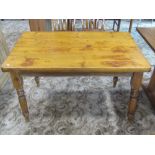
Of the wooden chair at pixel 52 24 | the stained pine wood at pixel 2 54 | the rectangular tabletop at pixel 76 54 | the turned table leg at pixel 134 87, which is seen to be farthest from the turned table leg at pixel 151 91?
the stained pine wood at pixel 2 54

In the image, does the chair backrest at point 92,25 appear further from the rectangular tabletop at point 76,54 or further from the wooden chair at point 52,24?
the rectangular tabletop at point 76,54

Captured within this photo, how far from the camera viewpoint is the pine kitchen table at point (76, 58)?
42.8 inches

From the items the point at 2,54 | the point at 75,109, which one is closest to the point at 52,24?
the point at 2,54

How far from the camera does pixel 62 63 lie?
1109mm

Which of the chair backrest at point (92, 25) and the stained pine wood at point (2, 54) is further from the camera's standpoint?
the chair backrest at point (92, 25)

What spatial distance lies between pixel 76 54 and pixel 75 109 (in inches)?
24.0

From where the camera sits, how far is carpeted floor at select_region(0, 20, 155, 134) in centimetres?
143

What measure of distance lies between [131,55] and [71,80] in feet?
3.11

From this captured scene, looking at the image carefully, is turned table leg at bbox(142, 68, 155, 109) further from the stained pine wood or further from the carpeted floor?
the stained pine wood

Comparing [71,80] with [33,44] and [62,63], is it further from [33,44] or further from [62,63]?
[62,63]

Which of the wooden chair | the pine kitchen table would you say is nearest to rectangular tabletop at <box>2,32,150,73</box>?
the pine kitchen table
